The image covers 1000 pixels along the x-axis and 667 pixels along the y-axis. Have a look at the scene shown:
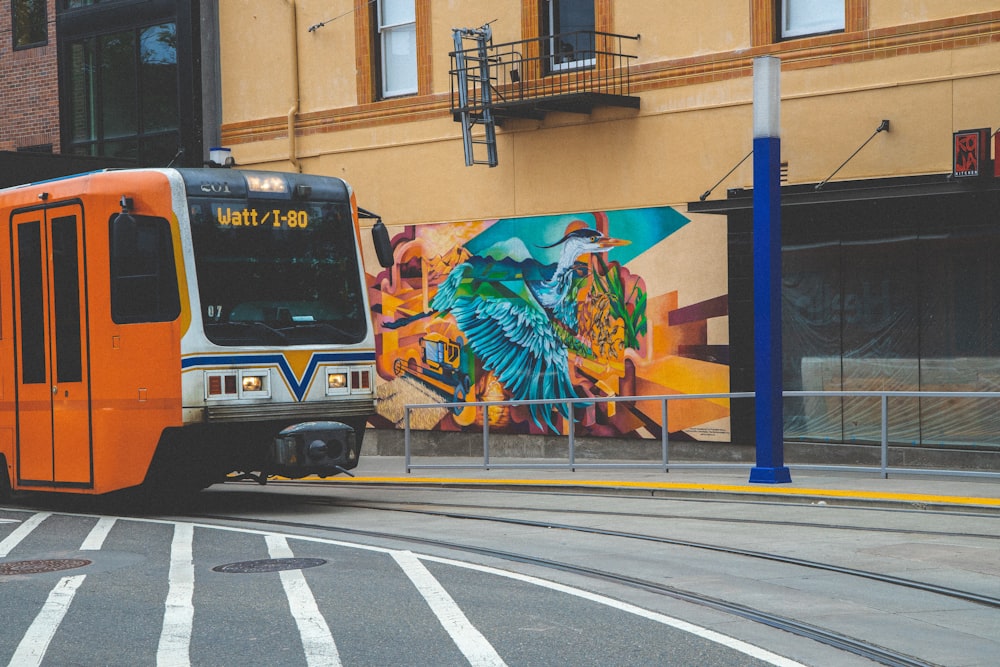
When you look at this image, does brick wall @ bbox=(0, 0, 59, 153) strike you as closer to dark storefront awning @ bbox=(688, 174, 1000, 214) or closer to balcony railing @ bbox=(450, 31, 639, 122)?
balcony railing @ bbox=(450, 31, 639, 122)

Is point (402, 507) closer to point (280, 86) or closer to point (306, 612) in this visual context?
point (306, 612)

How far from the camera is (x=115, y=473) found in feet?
44.0

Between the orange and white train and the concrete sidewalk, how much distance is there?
300 cm

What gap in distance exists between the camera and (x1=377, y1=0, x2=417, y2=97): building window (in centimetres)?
2209

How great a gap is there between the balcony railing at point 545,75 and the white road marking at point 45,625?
37.0 ft

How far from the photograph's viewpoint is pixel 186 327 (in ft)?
42.4

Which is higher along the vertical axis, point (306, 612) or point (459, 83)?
point (459, 83)

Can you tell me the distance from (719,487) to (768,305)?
6.88ft

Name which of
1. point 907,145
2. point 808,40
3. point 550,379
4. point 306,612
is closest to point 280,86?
point 550,379

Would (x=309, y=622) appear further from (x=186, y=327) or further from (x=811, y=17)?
(x=811, y=17)

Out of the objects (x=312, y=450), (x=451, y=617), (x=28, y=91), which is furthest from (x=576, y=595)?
(x=28, y=91)

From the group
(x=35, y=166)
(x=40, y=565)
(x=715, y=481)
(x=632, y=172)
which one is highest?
(x=35, y=166)

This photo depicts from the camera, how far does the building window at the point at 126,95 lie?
25.1m

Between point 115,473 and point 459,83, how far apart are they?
8.99 m
